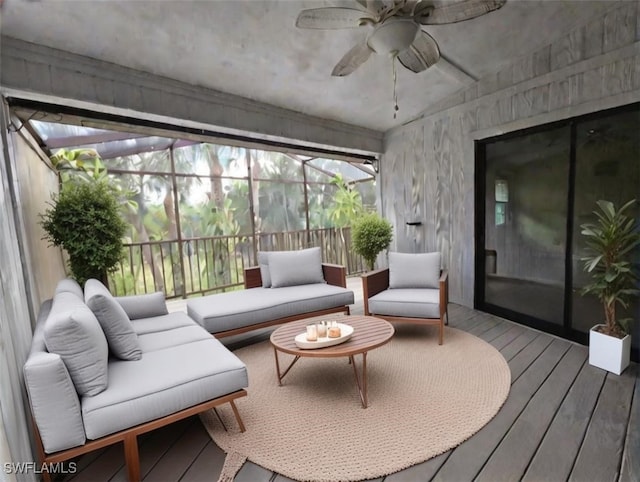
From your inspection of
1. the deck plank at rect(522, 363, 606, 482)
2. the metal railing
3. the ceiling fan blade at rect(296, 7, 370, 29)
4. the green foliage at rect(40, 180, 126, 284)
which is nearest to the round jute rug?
the deck plank at rect(522, 363, 606, 482)

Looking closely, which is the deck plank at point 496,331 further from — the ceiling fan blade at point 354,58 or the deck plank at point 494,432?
the ceiling fan blade at point 354,58

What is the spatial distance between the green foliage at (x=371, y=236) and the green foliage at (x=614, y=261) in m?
2.39

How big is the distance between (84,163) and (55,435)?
163 inches

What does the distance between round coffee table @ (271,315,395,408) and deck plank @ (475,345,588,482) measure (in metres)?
0.78

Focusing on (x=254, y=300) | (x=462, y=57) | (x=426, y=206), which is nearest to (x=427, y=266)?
(x=426, y=206)

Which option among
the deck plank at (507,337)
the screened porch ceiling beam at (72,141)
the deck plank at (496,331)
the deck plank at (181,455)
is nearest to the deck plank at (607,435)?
the deck plank at (507,337)

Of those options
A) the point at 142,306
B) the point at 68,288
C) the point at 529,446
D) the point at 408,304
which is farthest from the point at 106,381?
the point at 408,304

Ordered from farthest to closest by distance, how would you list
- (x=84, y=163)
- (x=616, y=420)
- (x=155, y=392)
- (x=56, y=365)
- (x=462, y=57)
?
(x=84, y=163) → (x=462, y=57) → (x=616, y=420) → (x=155, y=392) → (x=56, y=365)

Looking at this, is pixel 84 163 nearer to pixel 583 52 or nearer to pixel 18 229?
pixel 18 229

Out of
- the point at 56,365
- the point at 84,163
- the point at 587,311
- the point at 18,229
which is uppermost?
the point at 84,163

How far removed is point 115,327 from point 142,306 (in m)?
1.07

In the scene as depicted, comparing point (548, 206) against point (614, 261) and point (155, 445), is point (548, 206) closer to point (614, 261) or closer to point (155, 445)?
point (614, 261)

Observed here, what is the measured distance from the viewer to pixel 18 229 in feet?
7.68

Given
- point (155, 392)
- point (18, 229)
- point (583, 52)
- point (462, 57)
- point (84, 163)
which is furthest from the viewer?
point (84, 163)
